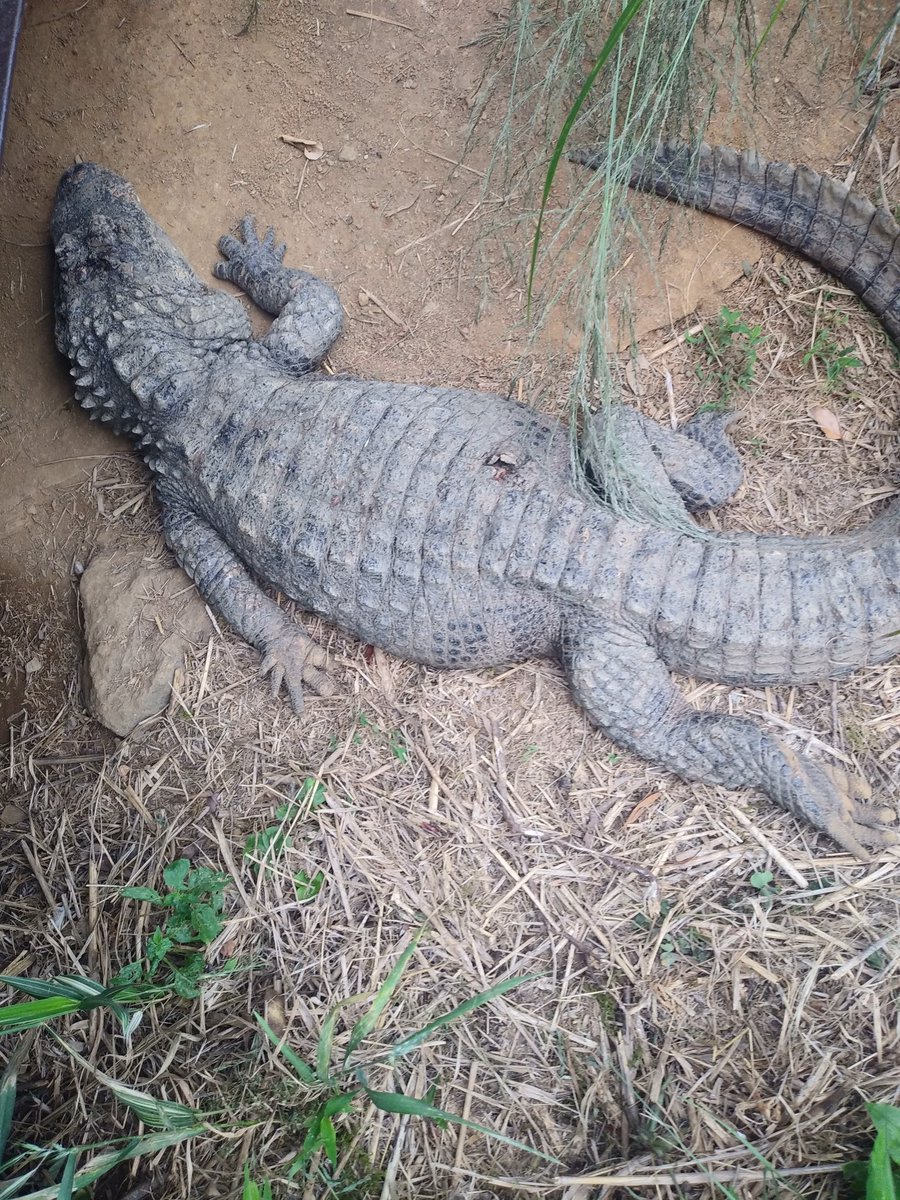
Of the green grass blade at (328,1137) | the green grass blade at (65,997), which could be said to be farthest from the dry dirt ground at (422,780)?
the green grass blade at (65,997)

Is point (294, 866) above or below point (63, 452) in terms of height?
below

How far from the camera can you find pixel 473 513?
8.48ft

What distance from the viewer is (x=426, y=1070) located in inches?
86.9

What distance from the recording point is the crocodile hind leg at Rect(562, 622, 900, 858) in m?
2.37

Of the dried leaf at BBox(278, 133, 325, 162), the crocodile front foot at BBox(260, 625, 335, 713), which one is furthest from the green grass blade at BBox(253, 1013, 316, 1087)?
the dried leaf at BBox(278, 133, 325, 162)

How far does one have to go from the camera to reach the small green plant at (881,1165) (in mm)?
1731

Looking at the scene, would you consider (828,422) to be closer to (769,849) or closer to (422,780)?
(769,849)

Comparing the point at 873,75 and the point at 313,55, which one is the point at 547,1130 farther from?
the point at 313,55

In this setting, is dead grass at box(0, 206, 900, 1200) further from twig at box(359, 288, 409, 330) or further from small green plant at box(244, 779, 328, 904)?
twig at box(359, 288, 409, 330)

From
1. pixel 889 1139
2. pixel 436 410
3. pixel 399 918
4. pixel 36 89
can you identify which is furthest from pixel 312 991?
pixel 36 89

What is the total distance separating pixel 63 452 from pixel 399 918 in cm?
223

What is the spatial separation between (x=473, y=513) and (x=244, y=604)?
93 centimetres

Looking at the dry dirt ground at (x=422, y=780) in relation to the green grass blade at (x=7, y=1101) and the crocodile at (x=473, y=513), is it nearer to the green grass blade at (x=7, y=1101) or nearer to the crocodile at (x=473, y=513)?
the crocodile at (x=473, y=513)

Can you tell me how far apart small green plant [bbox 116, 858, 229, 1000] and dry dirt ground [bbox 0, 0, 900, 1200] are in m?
0.06
